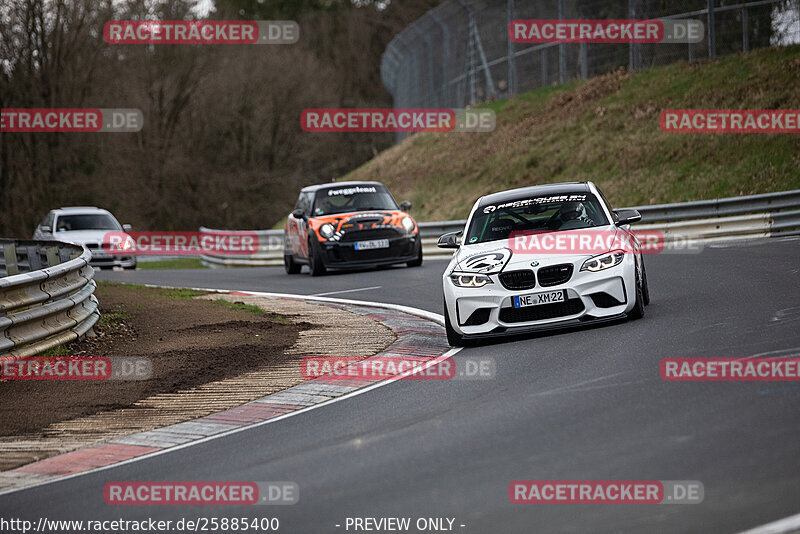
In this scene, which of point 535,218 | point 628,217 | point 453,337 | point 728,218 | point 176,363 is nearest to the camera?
point 453,337

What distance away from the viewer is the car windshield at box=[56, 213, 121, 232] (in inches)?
1118

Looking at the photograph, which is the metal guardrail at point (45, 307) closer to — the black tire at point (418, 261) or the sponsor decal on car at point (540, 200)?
the sponsor decal on car at point (540, 200)

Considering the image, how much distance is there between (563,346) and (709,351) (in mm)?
1560

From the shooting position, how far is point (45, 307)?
35.3 feet

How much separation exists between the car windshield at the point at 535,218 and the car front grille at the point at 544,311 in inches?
46.6

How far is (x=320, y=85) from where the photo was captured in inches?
2462

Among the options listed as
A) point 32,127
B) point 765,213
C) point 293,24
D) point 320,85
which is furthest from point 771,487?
point 293,24

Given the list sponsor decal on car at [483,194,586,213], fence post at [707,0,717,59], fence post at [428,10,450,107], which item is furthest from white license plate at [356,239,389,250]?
fence post at [428,10,450,107]

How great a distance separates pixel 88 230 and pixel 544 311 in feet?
66.9

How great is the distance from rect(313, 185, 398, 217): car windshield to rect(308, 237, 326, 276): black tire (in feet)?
2.25

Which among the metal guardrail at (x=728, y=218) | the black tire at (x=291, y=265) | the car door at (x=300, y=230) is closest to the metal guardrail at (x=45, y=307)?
the car door at (x=300, y=230)

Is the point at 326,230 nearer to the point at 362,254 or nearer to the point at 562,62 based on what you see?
the point at 362,254

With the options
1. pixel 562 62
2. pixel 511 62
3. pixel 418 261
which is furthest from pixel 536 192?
pixel 511 62

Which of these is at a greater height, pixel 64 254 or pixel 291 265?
pixel 64 254
